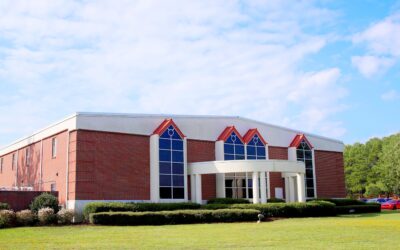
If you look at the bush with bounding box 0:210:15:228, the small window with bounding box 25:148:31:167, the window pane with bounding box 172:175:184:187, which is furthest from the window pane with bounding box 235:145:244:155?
the bush with bounding box 0:210:15:228

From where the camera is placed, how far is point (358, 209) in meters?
41.0

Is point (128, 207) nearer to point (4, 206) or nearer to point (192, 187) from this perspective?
point (4, 206)

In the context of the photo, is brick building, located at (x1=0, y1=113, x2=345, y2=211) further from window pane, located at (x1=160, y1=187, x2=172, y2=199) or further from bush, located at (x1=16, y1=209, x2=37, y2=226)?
bush, located at (x1=16, y1=209, x2=37, y2=226)

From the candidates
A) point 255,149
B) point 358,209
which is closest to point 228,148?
point 255,149

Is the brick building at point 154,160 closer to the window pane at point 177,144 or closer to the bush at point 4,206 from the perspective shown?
the window pane at point 177,144

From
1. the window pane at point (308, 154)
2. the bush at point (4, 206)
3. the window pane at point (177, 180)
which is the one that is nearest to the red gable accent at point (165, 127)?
the window pane at point (177, 180)

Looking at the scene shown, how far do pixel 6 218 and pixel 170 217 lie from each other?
9026 millimetres

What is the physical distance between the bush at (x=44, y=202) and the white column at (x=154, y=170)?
281 inches

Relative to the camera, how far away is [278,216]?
3231cm

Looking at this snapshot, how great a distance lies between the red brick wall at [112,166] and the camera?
108ft

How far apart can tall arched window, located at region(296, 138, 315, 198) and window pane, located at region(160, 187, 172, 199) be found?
50.3ft

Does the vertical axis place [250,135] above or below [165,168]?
above

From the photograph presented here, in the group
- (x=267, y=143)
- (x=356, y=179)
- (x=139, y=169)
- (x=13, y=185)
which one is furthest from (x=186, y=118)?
(x=356, y=179)

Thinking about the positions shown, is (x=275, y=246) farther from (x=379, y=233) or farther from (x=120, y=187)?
(x=120, y=187)
